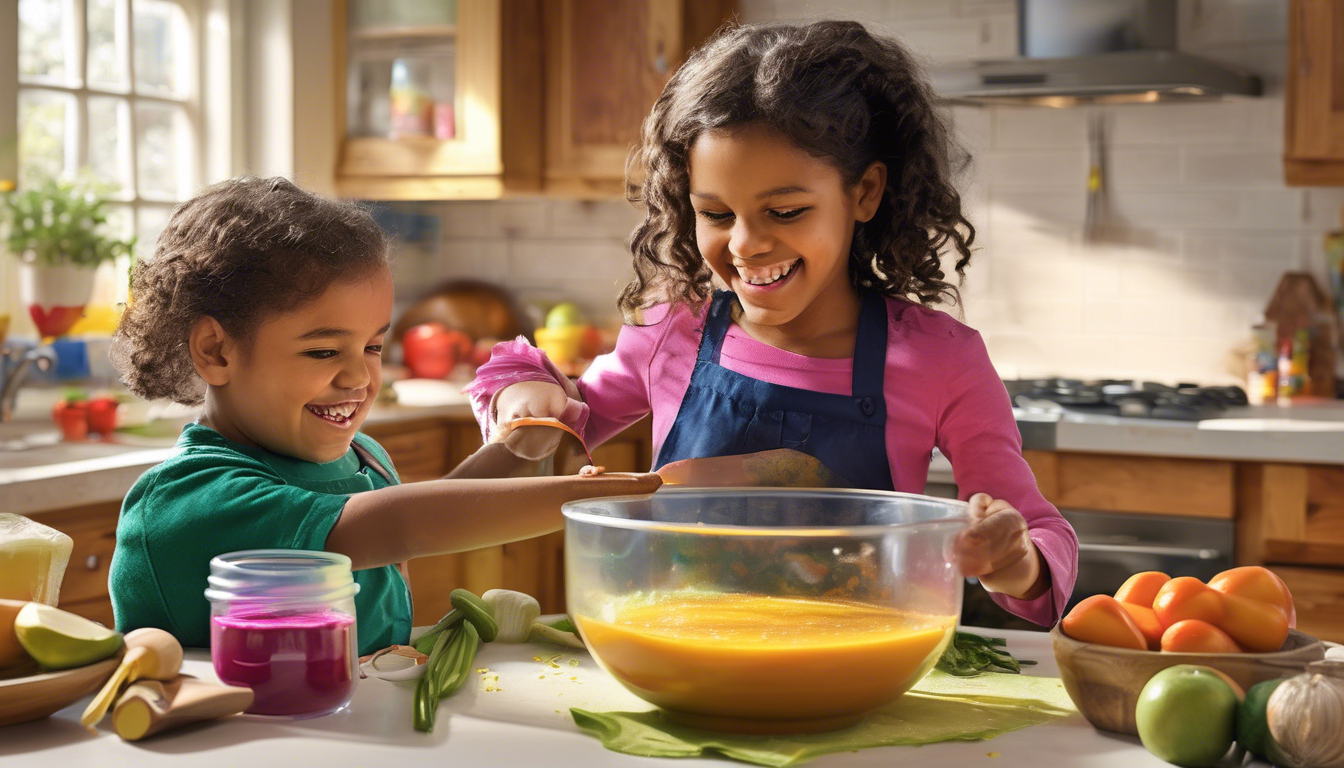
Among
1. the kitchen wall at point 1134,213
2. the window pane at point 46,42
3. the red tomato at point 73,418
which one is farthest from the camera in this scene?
the kitchen wall at point 1134,213

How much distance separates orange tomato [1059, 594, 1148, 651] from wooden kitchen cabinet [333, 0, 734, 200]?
2.54 metres

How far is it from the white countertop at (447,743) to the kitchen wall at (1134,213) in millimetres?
2110

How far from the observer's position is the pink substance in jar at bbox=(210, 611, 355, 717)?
2.68ft

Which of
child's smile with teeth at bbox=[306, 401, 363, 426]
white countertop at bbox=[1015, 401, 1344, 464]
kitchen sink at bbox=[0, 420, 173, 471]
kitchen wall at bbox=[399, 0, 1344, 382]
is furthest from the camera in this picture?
Result: kitchen wall at bbox=[399, 0, 1344, 382]

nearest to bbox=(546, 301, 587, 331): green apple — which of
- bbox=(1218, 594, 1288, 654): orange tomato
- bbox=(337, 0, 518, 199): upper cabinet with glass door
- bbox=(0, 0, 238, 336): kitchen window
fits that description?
bbox=(337, 0, 518, 199): upper cabinet with glass door

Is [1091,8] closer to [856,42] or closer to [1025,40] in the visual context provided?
[1025,40]

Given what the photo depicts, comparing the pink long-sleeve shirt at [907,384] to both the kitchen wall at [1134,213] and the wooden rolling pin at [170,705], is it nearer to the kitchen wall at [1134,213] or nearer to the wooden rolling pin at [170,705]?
the wooden rolling pin at [170,705]

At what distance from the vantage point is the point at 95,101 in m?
3.08

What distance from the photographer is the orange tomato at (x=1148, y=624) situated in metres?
0.83

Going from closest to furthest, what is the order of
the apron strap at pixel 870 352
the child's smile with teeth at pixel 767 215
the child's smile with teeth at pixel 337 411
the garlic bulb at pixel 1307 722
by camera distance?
1. the garlic bulb at pixel 1307 722
2. the child's smile with teeth at pixel 337 411
3. the child's smile with teeth at pixel 767 215
4. the apron strap at pixel 870 352

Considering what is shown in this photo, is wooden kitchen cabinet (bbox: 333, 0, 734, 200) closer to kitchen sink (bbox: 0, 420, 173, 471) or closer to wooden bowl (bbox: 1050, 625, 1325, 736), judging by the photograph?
kitchen sink (bbox: 0, 420, 173, 471)

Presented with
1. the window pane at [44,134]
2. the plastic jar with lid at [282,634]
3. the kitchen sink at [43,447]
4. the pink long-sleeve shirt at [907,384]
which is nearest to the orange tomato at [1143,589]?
the pink long-sleeve shirt at [907,384]

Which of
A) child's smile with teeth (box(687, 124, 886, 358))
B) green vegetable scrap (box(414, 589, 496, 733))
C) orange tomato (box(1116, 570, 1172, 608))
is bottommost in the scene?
green vegetable scrap (box(414, 589, 496, 733))

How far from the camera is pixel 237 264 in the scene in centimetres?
109
